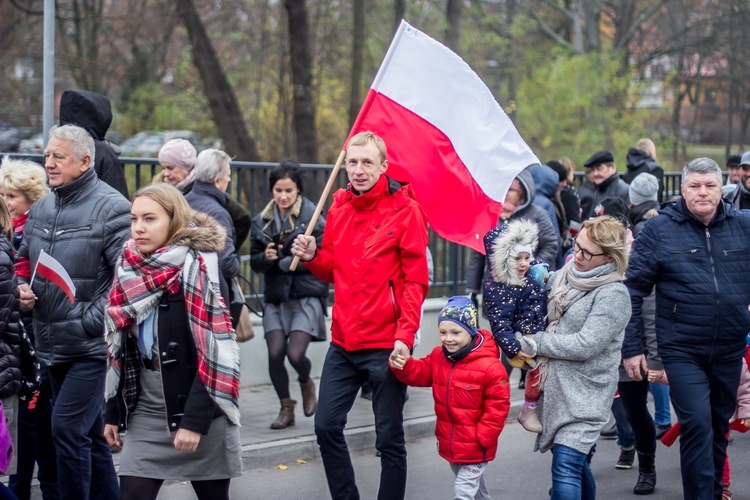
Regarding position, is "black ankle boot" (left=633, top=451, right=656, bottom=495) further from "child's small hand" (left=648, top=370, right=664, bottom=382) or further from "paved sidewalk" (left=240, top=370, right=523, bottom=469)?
"paved sidewalk" (left=240, top=370, right=523, bottom=469)

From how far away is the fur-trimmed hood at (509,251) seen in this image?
17.5 feet

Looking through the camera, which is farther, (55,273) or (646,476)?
(646,476)

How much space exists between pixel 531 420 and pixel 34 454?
2633 millimetres

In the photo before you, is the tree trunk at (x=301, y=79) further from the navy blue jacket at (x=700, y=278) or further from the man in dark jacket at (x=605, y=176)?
the navy blue jacket at (x=700, y=278)

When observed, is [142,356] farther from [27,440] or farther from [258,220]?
[258,220]

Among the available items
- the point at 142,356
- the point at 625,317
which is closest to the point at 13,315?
the point at 142,356

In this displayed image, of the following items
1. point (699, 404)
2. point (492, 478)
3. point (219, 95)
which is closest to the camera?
point (699, 404)

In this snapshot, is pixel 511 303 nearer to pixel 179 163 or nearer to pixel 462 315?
pixel 462 315

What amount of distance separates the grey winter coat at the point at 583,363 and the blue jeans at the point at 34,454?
8.52 feet

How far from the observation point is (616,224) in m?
5.28

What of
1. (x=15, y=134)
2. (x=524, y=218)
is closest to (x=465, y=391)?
(x=524, y=218)

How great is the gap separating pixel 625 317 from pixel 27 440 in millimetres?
3193

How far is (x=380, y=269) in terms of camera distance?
5168 millimetres

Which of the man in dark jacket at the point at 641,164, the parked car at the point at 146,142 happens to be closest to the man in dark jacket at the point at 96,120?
the man in dark jacket at the point at 641,164
